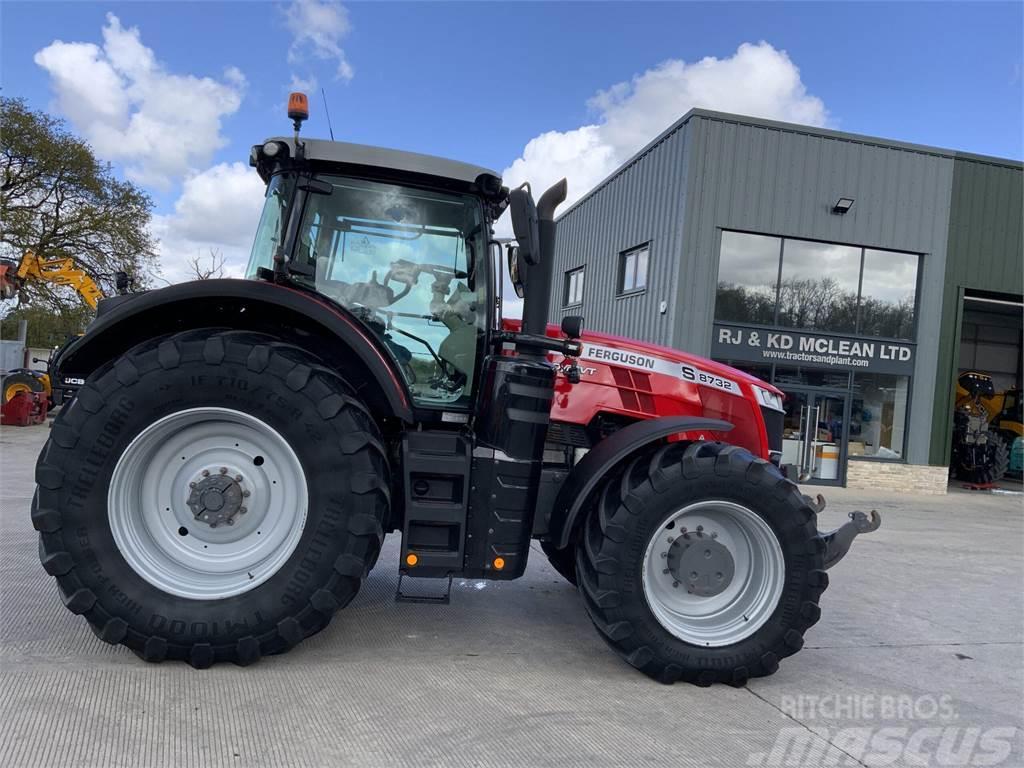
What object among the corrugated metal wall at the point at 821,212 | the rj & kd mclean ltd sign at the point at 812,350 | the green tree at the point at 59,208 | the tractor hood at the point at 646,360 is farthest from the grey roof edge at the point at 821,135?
the green tree at the point at 59,208

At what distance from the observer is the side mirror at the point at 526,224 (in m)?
3.34

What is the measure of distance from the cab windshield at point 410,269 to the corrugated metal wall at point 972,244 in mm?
13120

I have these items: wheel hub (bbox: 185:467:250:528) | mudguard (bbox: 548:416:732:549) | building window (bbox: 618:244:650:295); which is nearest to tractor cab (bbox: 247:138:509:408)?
mudguard (bbox: 548:416:732:549)

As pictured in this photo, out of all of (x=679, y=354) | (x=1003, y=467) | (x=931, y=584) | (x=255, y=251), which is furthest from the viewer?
(x=1003, y=467)

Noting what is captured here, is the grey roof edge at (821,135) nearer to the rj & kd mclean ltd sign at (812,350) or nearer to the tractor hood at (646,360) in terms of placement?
the rj & kd mclean ltd sign at (812,350)

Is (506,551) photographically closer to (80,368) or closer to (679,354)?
(679,354)

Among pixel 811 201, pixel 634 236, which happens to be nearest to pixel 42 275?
pixel 634 236

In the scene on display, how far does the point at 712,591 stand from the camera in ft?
12.3

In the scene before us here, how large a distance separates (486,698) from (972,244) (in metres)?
14.5

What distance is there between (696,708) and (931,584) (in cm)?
398

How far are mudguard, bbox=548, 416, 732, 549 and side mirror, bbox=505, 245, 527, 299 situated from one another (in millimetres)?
923

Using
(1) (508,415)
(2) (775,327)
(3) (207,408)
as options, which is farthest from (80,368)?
(2) (775,327)

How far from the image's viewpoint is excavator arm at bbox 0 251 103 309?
45.9 feet

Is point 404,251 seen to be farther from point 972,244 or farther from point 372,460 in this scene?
point 972,244
